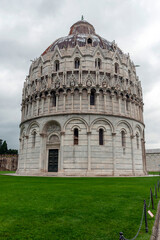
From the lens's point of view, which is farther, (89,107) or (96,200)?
(89,107)

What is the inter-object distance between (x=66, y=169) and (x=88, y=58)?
63.6 feet

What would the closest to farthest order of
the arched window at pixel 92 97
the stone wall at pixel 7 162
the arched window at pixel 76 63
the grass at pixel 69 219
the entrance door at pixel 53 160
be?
the grass at pixel 69 219 < the entrance door at pixel 53 160 < the arched window at pixel 92 97 < the arched window at pixel 76 63 < the stone wall at pixel 7 162

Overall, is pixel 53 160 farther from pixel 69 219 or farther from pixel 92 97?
pixel 69 219

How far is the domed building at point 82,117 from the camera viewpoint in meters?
30.5

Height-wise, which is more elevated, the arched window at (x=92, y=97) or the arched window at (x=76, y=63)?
the arched window at (x=76, y=63)

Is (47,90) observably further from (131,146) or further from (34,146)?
(131,146)

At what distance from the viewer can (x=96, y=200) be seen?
1002 cm

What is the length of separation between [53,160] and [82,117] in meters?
8.43

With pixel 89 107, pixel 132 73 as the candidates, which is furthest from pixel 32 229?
pixel 132 73

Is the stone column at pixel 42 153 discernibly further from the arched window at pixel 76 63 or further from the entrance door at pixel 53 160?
the arched window at pixel 76 63

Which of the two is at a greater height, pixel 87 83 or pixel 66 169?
pixel 87 83

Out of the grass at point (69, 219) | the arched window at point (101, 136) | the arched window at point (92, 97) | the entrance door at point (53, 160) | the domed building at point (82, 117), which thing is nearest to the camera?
the grass at point (69, 219)

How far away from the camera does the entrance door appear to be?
1249 inches

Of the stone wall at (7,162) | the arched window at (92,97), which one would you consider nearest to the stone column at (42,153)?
the arched window at (92,97)
